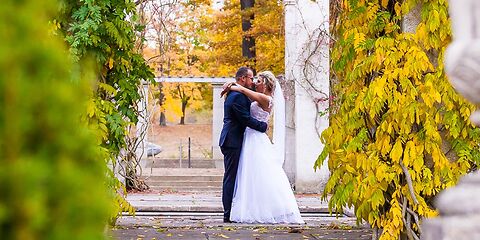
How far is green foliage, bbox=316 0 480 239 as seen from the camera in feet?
19.7

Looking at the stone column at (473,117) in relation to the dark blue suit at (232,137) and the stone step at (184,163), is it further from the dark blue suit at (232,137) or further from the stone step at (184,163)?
the stone step at (184,163)

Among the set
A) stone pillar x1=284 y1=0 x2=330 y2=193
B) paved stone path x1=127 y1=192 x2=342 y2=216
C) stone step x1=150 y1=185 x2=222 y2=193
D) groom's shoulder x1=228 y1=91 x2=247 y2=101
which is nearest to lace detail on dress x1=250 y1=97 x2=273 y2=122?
groom's shoulder x1=228 y1=91 x2=247 y2=101

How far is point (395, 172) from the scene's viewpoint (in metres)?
6.17

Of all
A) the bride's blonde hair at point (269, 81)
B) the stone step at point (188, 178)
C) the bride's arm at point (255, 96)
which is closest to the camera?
the bride's arm at point (255, 96)

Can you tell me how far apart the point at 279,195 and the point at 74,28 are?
3865mm

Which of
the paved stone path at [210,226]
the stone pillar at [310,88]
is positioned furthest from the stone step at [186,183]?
the paved stone path at [210,226]

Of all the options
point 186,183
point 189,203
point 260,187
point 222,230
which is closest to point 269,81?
point 260,187

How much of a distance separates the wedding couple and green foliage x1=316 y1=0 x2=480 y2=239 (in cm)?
358

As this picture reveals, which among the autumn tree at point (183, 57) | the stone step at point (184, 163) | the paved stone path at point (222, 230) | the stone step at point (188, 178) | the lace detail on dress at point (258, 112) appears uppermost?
the autumn tree at point (183, 57)

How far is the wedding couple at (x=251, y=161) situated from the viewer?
1002 centimetres

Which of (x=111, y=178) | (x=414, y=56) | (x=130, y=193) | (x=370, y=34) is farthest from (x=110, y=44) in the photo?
(x=130, y=193)

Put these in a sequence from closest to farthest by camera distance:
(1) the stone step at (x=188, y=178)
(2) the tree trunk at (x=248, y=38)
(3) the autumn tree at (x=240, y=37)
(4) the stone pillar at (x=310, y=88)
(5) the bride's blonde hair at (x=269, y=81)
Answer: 1. (5) the bride's blonde hair at (x=269, y=81)
2. (4) the stone pillar at (x=310, y=88)
3. (1) the stone step at (x=188, y=178)
4. (3) the autumn tree at (x=240, y=37)
5. (2) the tree trunk at (x=248, y=38)

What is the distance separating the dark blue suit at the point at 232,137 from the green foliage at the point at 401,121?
11.7ft

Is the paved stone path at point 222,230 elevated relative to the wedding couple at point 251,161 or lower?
lower
